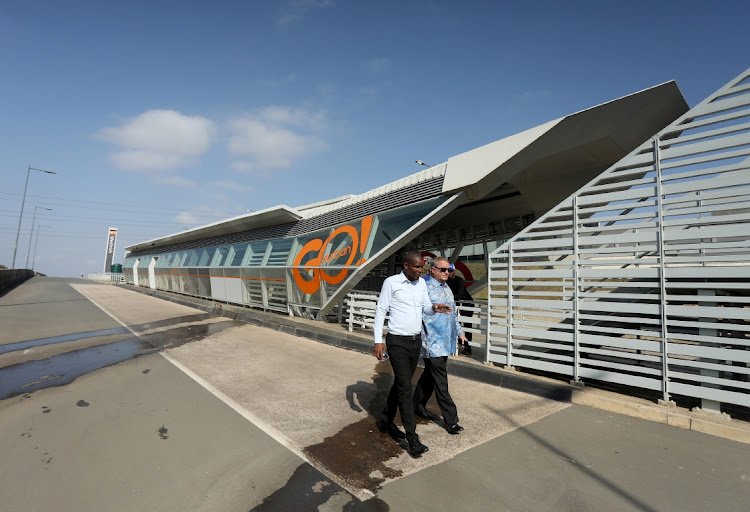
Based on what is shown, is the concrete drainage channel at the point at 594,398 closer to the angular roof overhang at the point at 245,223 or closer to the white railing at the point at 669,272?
the white railing at the point at 669,272

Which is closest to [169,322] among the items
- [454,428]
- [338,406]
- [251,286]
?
[251,286]

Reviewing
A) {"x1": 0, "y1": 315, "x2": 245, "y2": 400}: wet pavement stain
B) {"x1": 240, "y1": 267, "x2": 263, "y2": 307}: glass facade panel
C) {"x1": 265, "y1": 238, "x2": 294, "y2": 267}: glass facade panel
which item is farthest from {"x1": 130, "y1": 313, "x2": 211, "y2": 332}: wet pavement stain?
{"x1": 265, "y1": 238, "x2": 294, "y2": 267}: glass facade panel

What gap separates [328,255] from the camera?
10.4 metres

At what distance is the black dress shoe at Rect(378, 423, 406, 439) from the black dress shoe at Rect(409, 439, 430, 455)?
291mm

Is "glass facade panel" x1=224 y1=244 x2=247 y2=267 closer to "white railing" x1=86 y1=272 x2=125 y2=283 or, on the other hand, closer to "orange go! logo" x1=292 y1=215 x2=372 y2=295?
"orange go! logo" x1=292 y1=215 x2=372 y2=295

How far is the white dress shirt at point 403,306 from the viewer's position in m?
3.74

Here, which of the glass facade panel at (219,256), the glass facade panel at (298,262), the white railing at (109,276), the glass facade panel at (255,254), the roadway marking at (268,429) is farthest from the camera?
the white railing at (109,276)

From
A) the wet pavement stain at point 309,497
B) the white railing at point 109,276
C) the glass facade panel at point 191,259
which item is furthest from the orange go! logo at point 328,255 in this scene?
the white railing at point 109,276

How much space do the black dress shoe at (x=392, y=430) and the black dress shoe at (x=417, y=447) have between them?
0.95 feet

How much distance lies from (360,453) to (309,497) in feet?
2.59

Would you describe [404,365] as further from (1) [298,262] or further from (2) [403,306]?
(1) [298,262]

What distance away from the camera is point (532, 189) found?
28.7ft

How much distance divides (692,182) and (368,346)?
6.00 m

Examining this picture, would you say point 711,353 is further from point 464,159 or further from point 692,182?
point 464,159
